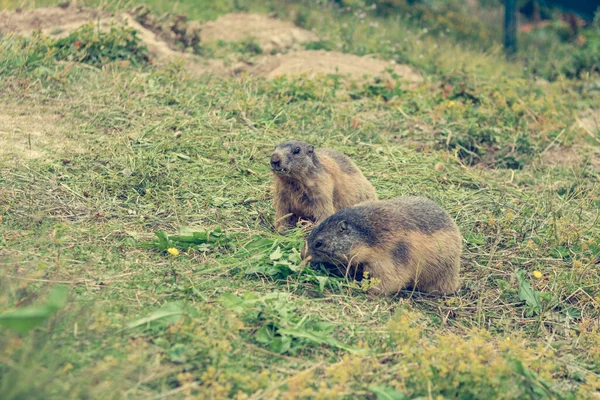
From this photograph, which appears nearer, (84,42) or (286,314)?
(286,314)

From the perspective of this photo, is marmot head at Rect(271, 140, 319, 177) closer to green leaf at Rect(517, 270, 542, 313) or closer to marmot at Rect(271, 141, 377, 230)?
marmot at Rect(271, 141, 377, 230)

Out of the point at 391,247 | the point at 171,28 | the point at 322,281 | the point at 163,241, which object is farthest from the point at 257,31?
the point at 322,281

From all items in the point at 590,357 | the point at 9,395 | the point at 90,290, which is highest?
the point at 9,395

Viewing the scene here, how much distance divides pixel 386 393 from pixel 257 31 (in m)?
10.0

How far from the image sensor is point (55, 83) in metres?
8.94

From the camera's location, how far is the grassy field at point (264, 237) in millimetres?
4105

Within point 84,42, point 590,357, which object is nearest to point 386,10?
point 84,42

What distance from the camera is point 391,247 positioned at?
564 cm

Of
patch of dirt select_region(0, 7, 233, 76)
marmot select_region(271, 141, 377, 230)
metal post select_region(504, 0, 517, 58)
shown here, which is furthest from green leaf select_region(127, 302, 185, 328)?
metal post select_region(504, 0, 517, 58)

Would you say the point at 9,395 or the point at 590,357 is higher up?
the point at 9,395

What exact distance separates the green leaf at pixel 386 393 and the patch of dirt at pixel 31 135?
4.76m

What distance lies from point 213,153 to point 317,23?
22.9 feet

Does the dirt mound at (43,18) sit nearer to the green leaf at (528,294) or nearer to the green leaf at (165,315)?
the green leaf at (165,315)

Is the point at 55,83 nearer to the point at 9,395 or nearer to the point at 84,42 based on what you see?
the point at 84,42
